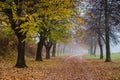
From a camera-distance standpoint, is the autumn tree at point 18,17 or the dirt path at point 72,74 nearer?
the dirt path at point 72,74

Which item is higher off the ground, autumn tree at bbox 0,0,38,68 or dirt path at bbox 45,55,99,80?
autumn tree at bbox 0,0,38,68

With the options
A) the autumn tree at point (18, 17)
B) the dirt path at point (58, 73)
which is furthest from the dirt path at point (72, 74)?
the autumn tree at point (18, 17)

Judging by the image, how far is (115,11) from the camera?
2219cm

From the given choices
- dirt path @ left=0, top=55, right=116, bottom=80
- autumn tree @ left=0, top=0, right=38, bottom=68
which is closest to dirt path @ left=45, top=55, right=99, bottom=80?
dirt path @ left=0, top=55, right=116, bottom=80

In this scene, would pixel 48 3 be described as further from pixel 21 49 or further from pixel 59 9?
pixel 21 49

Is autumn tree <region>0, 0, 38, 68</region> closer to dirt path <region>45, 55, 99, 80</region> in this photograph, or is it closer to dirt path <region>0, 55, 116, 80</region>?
dirt path <region>0, 55, 116, 80</region>

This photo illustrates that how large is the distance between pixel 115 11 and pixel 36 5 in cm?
683

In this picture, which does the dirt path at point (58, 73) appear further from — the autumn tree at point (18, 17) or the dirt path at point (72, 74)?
the autumn tree at point (18, 17)

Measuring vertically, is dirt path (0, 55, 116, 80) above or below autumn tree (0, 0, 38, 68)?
below

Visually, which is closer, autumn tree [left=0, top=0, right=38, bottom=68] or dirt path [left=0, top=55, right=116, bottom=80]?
dirt path [left=0, top=55, right=116, bottom=80]

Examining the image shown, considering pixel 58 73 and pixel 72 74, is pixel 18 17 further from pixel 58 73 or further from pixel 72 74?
pixel 72 74

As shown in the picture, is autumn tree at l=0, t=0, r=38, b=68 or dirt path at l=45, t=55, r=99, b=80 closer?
dirt path at l=45, t=55, r=99, b=80

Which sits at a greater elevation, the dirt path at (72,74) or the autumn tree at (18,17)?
the autumn tree at (18,17)

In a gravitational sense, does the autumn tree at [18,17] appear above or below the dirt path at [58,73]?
above
